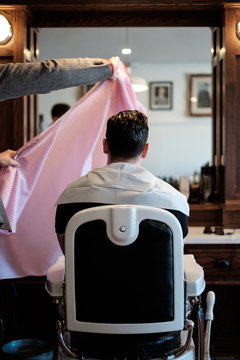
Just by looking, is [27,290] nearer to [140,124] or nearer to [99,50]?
[140,124]

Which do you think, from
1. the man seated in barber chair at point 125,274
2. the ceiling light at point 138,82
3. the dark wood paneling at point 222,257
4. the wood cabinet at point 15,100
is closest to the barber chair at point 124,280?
the man seated in barber chair at point 125,274

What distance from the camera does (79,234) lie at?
139 centimetres

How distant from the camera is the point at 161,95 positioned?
772 centimetres

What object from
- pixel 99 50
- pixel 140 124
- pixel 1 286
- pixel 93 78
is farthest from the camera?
pixel 99 50

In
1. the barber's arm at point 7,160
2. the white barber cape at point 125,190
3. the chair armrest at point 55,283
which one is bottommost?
the chair armrest at point 55,283

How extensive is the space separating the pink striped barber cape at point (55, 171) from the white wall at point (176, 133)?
5307 mm

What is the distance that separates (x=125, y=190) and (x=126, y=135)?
0.73ft

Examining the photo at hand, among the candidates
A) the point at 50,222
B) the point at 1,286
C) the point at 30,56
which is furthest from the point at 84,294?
the point at 30,56

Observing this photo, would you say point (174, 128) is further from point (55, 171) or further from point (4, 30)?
point (55, 171)

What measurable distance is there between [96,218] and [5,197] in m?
0.86

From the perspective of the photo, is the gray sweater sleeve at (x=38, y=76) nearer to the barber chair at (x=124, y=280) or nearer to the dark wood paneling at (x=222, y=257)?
the barber chair at (x=124, y=280)

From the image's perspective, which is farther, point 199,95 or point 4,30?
point 199,95

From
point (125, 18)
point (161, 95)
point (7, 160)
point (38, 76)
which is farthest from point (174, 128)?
point (38, 76)

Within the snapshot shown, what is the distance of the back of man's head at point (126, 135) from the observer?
164 cm
